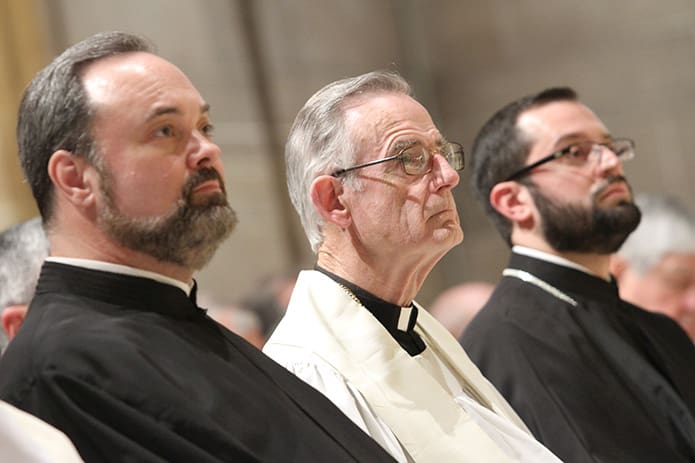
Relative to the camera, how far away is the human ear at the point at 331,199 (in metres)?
3.62

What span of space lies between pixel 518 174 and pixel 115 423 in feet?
8.06

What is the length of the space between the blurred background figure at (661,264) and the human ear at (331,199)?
2.92m

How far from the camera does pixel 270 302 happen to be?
7637 millimetres

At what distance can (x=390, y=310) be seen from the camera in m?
3.62

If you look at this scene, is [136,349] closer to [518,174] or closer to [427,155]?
[427,155]

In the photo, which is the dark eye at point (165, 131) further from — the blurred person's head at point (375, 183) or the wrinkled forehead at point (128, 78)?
the blurred person's head at point (375, 183)

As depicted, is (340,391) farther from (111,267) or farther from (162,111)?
(162,111)

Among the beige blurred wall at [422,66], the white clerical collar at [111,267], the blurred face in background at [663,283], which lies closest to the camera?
the white clerical collar at [111,267]

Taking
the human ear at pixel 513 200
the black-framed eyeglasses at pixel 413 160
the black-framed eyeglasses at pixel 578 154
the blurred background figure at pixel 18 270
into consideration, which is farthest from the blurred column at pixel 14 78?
the black-framed eyeglasses at pixel 413 160

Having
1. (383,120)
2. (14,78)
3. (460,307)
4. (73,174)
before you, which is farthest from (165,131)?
(14,78)

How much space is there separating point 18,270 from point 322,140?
3.98ft

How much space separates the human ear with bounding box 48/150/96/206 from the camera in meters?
3.06

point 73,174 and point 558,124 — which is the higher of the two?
point 73,174

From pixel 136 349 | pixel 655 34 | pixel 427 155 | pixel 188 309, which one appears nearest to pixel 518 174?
pixel 427 155
